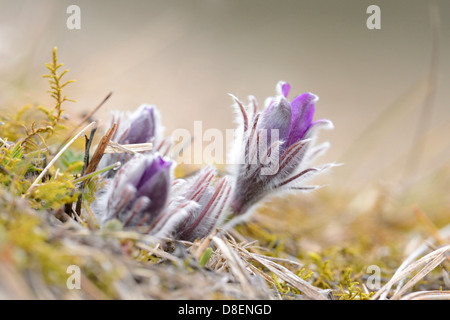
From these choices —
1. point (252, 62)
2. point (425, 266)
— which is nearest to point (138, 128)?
point (425, 266)

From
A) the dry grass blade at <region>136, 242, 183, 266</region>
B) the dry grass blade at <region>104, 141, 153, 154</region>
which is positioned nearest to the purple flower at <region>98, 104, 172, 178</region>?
the dry grass blade at <region>104, 141, 153, 154</region>

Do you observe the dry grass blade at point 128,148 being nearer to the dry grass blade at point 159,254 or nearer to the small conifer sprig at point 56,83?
the small conifer sprig at point 56,83

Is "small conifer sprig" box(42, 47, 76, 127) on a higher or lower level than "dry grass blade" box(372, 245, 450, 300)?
higher

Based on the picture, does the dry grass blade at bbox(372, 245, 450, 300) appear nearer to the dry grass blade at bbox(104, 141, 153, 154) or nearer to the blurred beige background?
the dry grass blade at bbox(104, 141, 153, 154)

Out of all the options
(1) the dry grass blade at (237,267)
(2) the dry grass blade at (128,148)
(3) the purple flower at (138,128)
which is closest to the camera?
(1) the dry grass blade at (237,267)

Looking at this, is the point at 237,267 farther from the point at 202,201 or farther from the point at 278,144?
the point at 278,144

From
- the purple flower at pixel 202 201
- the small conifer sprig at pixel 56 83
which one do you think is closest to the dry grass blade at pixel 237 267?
the purple flower at pixel 202 201
